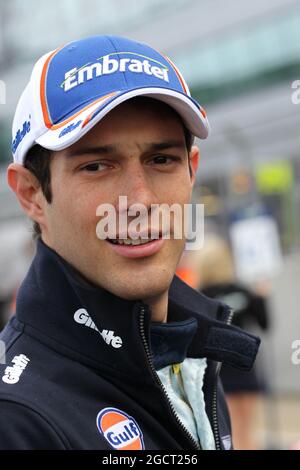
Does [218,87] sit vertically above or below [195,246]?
above

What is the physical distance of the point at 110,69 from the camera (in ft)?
5.69

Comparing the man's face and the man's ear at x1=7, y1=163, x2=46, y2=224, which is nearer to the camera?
the man's face

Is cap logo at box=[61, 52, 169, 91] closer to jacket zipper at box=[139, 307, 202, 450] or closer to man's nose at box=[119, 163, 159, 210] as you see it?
man's nose at box=[119, 163, 159, 210]

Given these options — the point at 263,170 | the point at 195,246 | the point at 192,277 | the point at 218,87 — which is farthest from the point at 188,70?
the point at 195,246

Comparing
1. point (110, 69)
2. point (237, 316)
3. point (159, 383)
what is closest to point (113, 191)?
point (110, 69)

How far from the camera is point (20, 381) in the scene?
153cm

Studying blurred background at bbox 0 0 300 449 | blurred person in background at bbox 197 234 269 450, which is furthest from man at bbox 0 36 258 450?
blurred person in background at bbox 197 234 269 450

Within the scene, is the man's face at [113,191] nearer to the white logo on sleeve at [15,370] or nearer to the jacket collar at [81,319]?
the jacket collar at [81,319]

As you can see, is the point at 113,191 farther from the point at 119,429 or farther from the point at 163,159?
the point at 119,429

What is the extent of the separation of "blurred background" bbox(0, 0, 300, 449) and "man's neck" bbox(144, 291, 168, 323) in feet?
6.39

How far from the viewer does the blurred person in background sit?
570 cm
